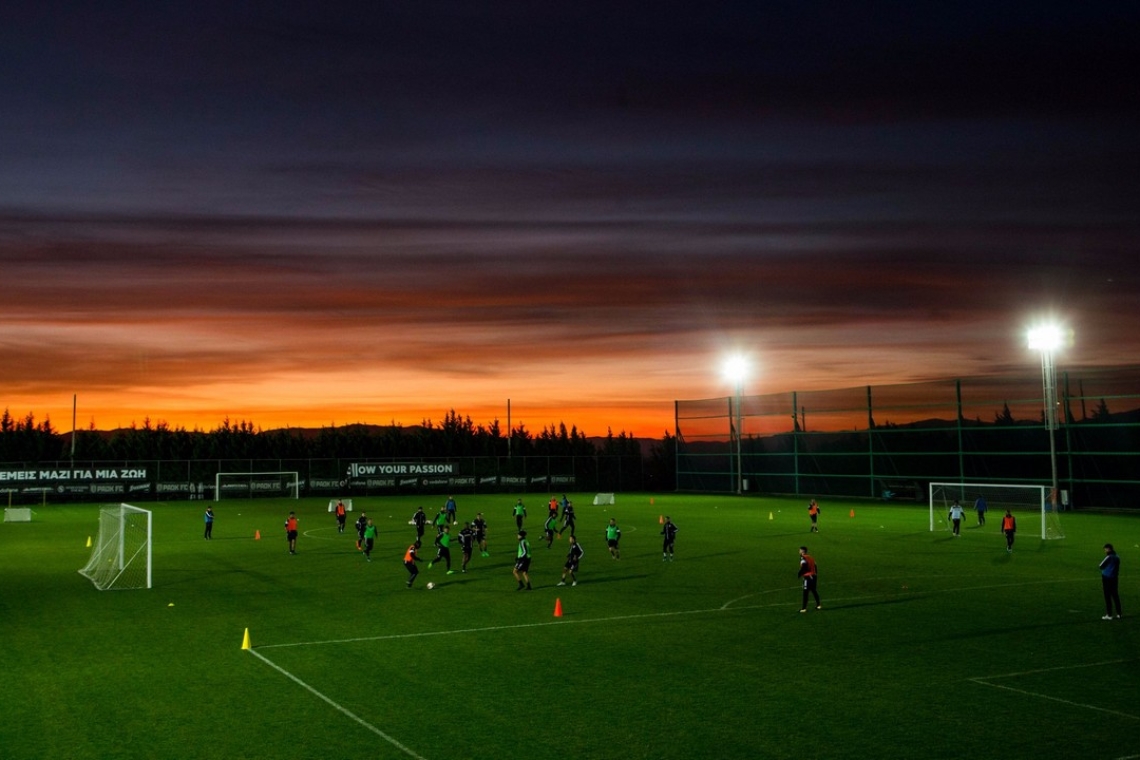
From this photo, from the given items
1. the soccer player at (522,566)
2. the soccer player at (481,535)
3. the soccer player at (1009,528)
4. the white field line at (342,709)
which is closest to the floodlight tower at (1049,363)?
the soccer player at (1009,528)

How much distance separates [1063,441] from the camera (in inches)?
2495

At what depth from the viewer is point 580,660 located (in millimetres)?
19016

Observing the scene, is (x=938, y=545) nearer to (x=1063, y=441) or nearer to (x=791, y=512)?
(x=791, y=512)

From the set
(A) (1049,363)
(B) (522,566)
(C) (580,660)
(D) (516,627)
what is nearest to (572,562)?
(B) (522,566)

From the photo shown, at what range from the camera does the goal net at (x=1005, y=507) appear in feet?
152

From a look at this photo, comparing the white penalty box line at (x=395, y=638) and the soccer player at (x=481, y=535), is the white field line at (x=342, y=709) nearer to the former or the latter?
the white penalty box line at (x=395, y=638)

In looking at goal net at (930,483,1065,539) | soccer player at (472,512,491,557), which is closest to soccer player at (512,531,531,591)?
soccer player at (472,512,491,557)

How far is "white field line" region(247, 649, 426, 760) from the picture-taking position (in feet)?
44.7

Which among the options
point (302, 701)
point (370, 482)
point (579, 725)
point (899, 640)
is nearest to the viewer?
point (579, 725)

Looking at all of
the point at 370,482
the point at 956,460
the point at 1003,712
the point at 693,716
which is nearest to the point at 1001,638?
the point at 1003,712

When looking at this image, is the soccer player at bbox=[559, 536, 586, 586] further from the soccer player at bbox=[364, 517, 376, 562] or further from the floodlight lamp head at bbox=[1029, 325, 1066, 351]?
the floodlight lamp head at bbox=[1029, 325, 1066, 351]

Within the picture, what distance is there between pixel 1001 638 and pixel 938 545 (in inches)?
796

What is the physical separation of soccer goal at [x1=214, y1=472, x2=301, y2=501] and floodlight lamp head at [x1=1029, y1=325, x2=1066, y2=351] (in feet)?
175

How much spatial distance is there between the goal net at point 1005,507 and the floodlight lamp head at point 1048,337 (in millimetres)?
7434
